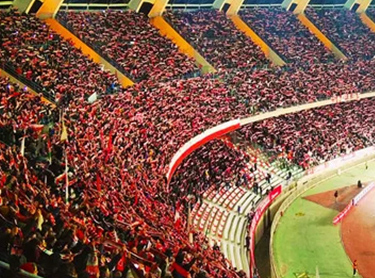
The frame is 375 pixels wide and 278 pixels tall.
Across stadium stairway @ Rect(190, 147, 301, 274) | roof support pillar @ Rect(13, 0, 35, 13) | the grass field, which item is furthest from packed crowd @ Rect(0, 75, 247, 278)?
roof support pillar @ Rect(13, 0, 35, 13)

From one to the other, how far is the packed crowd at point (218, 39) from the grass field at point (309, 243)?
1179cm

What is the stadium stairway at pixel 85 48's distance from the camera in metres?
31.8

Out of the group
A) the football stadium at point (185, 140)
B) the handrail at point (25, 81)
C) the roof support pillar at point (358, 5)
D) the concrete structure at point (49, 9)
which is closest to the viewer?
the football stadium at point (185, 140)

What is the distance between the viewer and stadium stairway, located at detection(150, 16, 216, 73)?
3994cm

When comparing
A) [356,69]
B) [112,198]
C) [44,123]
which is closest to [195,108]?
[44,123]

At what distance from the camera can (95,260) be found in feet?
29.6

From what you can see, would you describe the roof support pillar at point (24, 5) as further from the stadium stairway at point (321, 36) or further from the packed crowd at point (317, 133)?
the stadium stairway at point (321, 36)

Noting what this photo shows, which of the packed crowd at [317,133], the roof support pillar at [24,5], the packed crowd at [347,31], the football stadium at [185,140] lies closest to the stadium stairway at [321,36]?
the football stadium at [185,140]

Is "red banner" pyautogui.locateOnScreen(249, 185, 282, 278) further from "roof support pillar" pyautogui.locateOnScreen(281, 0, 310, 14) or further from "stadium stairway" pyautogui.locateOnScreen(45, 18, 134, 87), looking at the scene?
"roof support pillar" pyautogui.locateOnScreen(281, 0, 310, 14)

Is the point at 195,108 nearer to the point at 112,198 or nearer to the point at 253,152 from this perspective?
the point at 253,152

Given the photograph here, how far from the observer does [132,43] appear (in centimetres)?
3575

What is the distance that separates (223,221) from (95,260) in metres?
17.6

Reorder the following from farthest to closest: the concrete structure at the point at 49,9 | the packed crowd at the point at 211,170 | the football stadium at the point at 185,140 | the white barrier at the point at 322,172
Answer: the concrete structure at the point at 49,9 → the white barrier at the point at 322,172 → the packed crowd at the point at 211,170 → the football stadium at the point at 185,140

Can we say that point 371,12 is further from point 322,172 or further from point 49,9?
point 49,9
